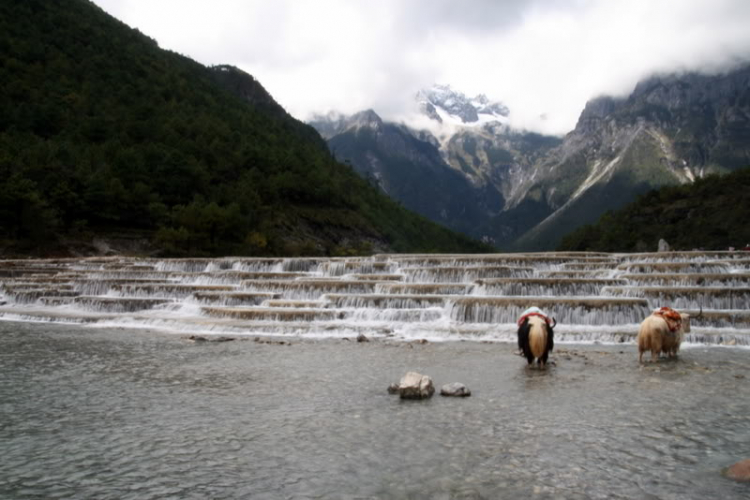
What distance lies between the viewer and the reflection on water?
6242 mm

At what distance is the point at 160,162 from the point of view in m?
79.1

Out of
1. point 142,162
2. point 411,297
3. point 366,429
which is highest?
point 142,162

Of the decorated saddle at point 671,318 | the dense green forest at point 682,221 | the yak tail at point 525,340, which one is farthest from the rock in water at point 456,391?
the dense green forest at point 682,221

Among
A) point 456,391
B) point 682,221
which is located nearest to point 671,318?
point 456,391

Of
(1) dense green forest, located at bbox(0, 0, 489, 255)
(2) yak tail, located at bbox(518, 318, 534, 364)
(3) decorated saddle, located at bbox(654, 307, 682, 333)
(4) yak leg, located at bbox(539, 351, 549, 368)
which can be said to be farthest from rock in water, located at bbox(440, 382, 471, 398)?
(1) dense green forest, located at bbox(0, 0, 489, 255)

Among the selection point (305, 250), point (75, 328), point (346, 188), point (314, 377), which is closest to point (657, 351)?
point (314, 377)

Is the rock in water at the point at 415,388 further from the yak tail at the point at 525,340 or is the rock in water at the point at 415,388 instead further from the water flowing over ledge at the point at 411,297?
the water flowing over ledge at the point at 411,297

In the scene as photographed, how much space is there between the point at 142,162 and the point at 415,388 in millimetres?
74934

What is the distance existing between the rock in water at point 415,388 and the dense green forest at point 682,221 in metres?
99.0

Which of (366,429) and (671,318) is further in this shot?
(671,318)

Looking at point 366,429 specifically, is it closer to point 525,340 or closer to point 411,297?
point 525,340

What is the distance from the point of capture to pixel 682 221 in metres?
112

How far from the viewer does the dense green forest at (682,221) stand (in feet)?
323

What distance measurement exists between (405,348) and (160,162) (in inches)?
2813
